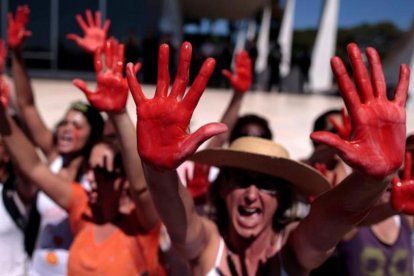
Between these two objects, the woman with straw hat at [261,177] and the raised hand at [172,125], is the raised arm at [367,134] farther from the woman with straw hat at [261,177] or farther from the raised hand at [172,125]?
the raised hand at [172,125]

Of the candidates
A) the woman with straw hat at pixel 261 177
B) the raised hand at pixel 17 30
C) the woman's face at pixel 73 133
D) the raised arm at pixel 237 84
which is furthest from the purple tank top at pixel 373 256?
the raised hand at pixel 17 30

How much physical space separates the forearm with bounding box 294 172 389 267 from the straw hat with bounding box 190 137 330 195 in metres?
0.22

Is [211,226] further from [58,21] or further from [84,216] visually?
[58,21]

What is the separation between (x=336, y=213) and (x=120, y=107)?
82 cm

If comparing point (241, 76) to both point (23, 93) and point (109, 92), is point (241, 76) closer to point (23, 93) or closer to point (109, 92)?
point (23, 93)

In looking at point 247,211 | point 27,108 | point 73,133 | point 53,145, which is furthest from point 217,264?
point 27,108

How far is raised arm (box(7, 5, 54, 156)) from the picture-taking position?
9.27 ft

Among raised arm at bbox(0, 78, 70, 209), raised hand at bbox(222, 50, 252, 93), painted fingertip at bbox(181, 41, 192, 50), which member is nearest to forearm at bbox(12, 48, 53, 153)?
raised arm at bbox(0, 78, 70, 209)

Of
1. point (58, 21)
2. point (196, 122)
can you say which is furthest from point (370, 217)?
point (58, 21)

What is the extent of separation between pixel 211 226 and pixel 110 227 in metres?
0.48

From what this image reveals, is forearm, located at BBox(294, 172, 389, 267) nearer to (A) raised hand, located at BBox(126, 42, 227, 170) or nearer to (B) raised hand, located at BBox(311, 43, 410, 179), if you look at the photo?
(B) raised hand, located at BBox(311, 43, 410, 179)

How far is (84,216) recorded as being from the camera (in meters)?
2.08

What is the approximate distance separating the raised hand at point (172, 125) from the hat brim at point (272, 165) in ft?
1.50

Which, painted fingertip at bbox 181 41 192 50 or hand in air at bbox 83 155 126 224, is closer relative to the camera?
painted fingertip at bbox 181 41 192 50
